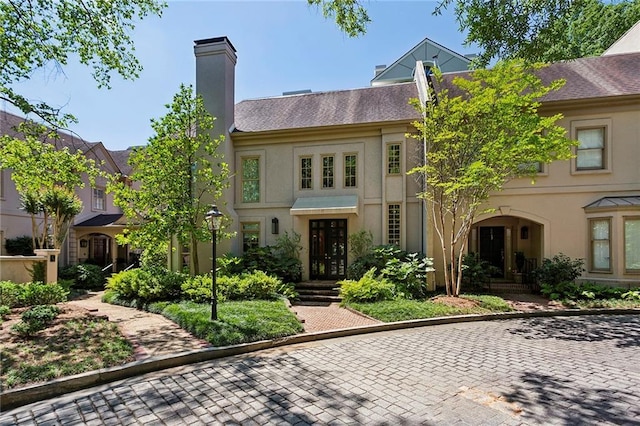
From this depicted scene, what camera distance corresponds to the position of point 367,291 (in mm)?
10633

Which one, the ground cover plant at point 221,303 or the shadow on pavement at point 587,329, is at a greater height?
the ground cover plant at point 221,303

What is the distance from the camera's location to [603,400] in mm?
4414

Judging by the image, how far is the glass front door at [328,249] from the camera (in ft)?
45.4

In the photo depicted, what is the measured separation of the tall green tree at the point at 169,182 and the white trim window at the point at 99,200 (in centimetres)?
1246

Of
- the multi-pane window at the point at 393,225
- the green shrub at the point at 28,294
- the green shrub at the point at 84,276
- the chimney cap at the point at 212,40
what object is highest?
the chimney cap at the point at 212,40

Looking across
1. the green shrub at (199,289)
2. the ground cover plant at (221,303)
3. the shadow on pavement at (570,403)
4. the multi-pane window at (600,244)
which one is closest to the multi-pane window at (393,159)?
the ground cover plant at (221,303)

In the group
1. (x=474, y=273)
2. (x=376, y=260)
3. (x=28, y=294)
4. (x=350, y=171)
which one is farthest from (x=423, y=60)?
(x=28, y=294)

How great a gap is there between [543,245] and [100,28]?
15.3 m

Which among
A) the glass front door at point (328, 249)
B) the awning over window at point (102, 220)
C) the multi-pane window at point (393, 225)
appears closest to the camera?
the multi-pane window at point (393, 225)

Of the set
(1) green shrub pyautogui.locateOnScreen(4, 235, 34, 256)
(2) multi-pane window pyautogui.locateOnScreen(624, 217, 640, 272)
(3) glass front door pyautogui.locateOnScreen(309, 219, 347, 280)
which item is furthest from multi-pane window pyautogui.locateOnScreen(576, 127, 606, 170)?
(1) green shrub pyautogui.locateOnScreen(4, 235, 34, 256)

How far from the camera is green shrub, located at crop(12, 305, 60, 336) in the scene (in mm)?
6695

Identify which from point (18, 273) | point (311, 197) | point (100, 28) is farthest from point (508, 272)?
point (18, 273)

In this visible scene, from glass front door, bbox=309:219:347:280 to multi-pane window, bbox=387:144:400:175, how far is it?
2.70 m

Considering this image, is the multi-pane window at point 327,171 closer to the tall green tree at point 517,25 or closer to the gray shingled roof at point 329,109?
the gray shingled roof at point 329,109
